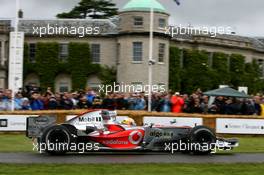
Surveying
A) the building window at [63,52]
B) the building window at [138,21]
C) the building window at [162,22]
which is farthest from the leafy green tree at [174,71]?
the building window at [63,52]

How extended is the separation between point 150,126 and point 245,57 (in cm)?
5082

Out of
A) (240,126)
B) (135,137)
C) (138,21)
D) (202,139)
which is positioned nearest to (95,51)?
(138,21)

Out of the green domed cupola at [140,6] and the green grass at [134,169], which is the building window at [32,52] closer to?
the green domed cupola at [140,6]

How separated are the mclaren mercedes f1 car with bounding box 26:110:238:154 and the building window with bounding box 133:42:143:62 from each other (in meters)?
36.8

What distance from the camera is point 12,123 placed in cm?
2384

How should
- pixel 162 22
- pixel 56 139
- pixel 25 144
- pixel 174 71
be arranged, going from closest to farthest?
pixel 56 139 → pixel 25 144 → pixel 162 22 → pixel 174 71

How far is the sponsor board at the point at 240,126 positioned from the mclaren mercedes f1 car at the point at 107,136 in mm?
8013

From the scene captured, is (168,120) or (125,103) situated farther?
(125,103)

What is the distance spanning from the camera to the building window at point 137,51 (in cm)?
5391

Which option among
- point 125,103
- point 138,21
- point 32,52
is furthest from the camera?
point 32,52

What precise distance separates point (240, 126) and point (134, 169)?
12102mm

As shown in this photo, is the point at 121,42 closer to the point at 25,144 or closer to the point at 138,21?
the point at 138,21

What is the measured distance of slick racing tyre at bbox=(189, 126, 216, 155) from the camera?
1711 centimetres

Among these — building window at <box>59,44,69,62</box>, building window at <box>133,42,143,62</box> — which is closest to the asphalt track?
building window at <box>133,42,143,62</box>
